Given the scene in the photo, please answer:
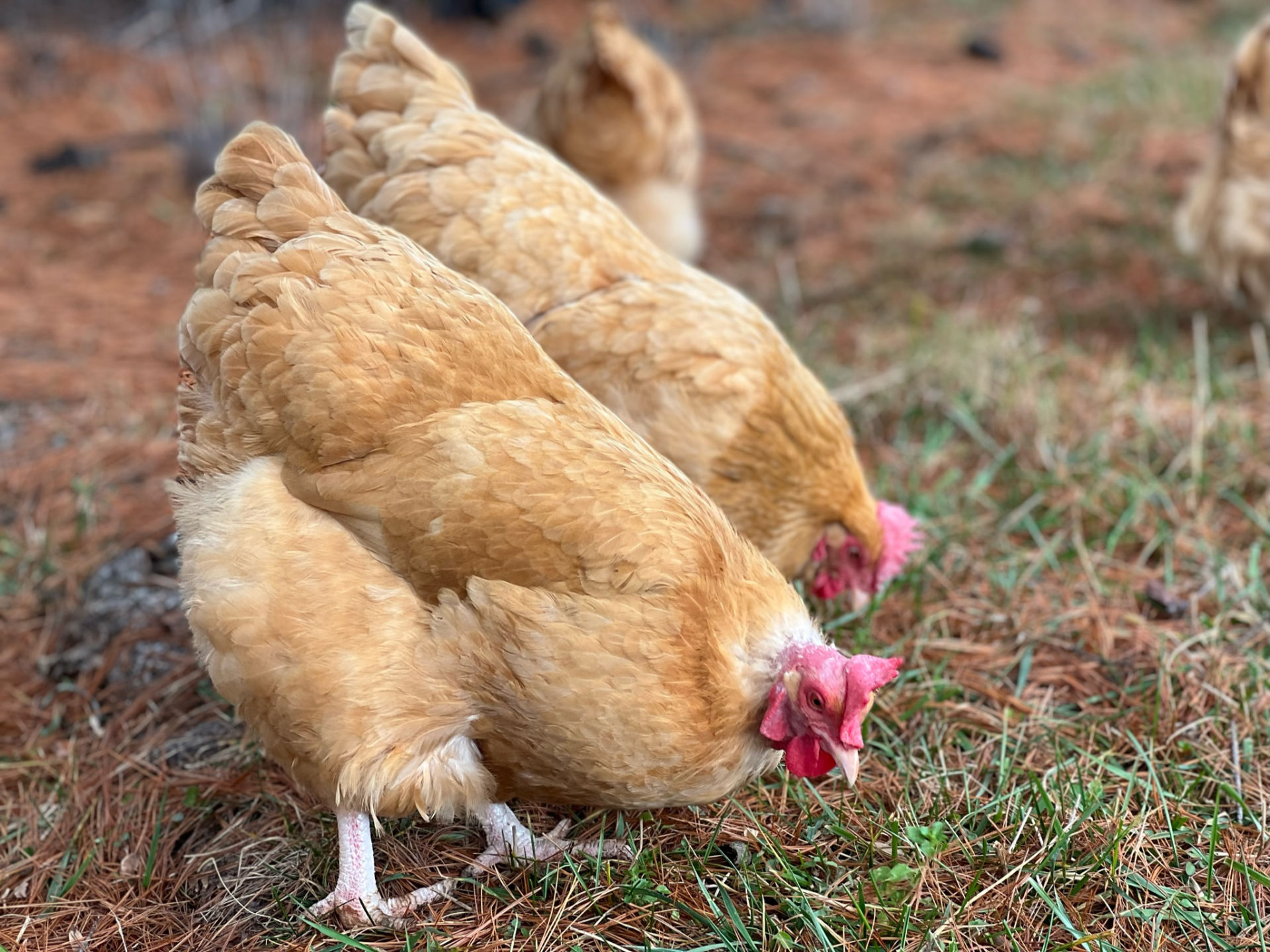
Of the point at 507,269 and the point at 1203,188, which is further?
the point at 1203,188

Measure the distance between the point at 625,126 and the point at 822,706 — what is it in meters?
4.65

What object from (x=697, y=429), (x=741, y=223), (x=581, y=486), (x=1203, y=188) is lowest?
(x=741, y=223)

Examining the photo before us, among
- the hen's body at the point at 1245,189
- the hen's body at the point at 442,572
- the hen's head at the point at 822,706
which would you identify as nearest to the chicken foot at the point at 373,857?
the hen's body at the point at 442,572

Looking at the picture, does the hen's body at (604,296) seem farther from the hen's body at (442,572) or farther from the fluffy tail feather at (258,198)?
the fluffy tail feather at (258,198)

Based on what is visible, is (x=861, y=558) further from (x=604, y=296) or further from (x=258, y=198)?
(x=258, y=198)

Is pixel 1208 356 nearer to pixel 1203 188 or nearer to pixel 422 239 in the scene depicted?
pixel 1203 188

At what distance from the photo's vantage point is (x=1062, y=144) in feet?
28.1

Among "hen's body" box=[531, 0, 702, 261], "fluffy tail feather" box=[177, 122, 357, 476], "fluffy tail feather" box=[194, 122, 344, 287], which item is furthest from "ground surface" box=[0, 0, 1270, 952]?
"fluffy tail feather" box=[194, 122, 344, 287]

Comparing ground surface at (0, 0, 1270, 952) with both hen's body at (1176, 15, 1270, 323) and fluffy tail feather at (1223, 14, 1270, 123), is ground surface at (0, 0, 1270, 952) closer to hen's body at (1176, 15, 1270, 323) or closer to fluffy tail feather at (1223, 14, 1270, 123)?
hen's body at (1176, 15, 1270, 323)

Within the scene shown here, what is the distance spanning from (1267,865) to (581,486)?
187 centimetres

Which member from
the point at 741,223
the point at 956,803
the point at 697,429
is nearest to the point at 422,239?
the point at 697,429

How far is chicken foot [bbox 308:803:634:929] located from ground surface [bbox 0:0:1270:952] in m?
0.06

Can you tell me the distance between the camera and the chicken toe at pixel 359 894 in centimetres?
247

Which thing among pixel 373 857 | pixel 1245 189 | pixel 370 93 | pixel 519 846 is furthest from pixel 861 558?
pixel 1245 189
